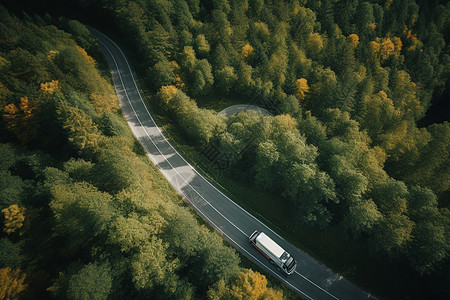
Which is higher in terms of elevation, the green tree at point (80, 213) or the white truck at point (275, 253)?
the green tree at point (80, 213)

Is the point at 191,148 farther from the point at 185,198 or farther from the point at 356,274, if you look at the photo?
the point at 356,274

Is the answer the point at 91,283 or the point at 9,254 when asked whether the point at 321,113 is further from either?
the point at 9,254

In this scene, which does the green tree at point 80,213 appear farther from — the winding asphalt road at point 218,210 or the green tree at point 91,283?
the winding asphalt road at point 218,210

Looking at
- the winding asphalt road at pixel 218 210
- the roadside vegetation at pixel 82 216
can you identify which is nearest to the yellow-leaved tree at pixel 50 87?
the roadside vegetation at pixel 82 216

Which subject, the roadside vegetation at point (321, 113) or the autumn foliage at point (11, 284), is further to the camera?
the roadside vegetation at point (321, 113)

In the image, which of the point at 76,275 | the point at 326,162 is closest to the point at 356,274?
the point at 326,162

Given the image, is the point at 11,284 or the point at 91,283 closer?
the point at 91,283

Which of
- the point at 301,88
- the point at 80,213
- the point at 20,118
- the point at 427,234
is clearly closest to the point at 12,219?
the point at 80,213
